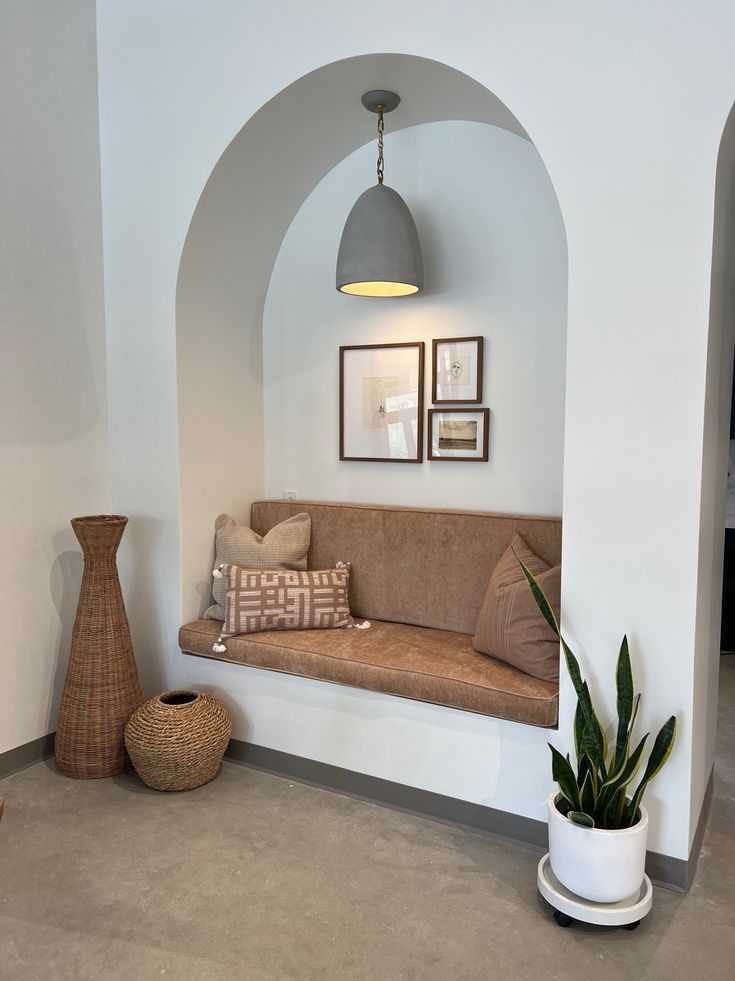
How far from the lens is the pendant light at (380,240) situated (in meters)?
2.71

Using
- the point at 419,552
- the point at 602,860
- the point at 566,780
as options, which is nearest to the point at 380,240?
the point at 419,552

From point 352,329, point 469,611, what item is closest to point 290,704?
point 469,611

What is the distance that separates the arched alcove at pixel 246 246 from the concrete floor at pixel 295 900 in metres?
0.90

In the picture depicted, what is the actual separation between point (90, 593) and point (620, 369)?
2023 mm

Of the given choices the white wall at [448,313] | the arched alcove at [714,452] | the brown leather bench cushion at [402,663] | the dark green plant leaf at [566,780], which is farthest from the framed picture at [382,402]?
the dark green plant leaf at [566,780]

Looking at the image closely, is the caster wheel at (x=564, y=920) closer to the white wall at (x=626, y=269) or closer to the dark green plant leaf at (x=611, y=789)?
the dark green plant leaf at (x=611, y=789)

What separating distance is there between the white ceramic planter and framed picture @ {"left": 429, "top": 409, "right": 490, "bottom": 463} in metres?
1.48

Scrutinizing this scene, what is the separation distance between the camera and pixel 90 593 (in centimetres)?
279

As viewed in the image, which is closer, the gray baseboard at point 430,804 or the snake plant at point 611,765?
the snake plant at point 611,765

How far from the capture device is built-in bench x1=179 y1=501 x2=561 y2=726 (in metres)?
2.38

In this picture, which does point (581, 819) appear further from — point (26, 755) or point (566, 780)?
point (26, 755)

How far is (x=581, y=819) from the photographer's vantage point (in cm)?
195

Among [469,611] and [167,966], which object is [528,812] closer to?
[469,611]

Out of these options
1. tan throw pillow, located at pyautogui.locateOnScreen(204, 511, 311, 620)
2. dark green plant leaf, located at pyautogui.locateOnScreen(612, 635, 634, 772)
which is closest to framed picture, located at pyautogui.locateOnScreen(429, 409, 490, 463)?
tan throw pillow, located at pyautogui.locateOnScreen(204, 511, 311, 620)
